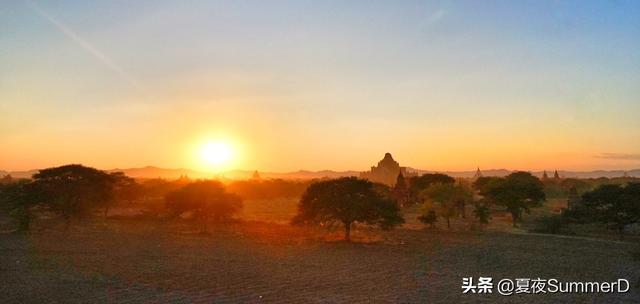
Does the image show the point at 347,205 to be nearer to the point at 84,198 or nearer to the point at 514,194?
the point at 514,194

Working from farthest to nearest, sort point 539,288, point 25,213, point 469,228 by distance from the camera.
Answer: point 469,228
point 25,213
point 539,288

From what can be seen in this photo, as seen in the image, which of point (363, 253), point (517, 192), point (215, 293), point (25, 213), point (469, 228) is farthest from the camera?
point (517, 192)

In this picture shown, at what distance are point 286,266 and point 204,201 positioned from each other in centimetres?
3095

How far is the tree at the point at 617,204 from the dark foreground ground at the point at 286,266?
618 cm

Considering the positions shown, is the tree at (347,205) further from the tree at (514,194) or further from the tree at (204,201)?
the tree at (514,194)

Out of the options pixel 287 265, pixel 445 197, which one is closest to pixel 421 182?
pixel 445 197

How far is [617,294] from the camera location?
72.7 feet

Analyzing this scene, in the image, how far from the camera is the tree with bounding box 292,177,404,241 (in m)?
40.8

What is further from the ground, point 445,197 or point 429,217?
point 445,197

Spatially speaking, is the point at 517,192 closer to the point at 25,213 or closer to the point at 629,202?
the point at 629,202

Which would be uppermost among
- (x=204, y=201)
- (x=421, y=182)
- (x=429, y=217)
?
(x=421, y=182)

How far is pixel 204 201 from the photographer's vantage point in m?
56.7

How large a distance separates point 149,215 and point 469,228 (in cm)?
4305

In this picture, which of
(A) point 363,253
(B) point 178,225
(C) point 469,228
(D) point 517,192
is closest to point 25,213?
(B) point 178,225
